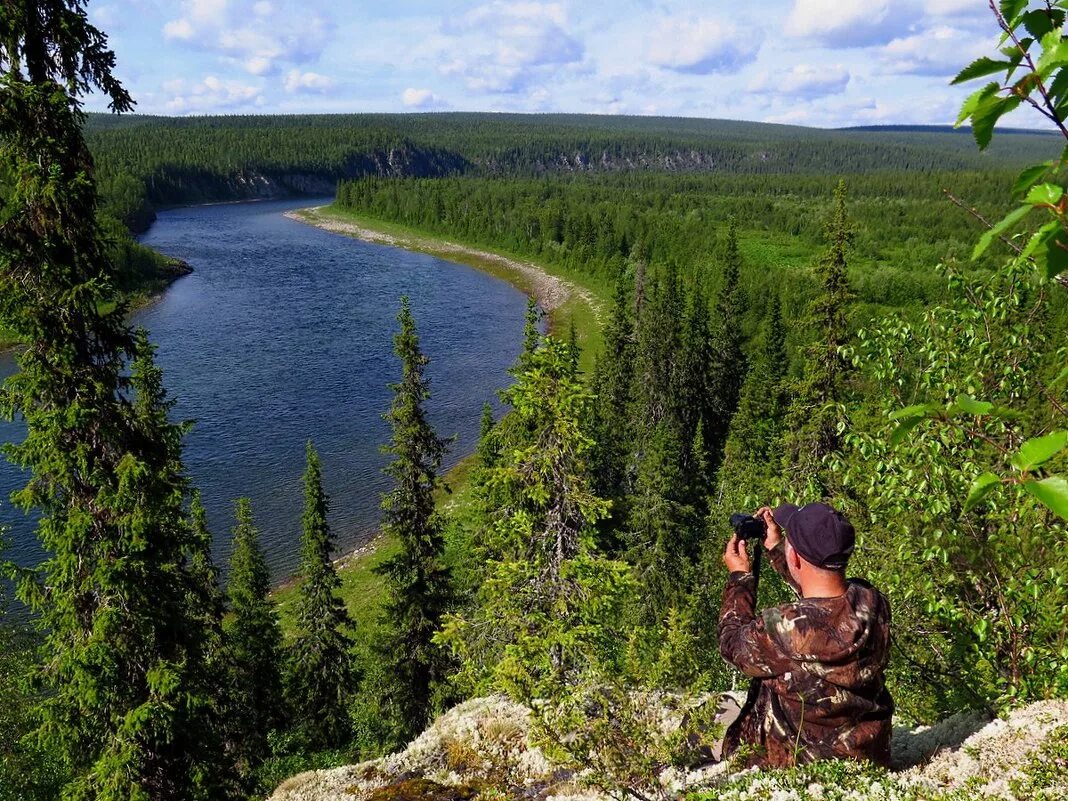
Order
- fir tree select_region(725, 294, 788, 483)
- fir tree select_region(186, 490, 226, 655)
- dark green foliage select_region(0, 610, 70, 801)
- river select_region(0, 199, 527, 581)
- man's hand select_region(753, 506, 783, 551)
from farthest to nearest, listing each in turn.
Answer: river select_region(0, 199, 527, 581)
fir tree select_region(725, 294, 788, 483)
fir tree select_region(186, 490, 226, 655)
dark green foliage select_region(0, 610, 70, 801)
man's hand select_region(753, 506, 783, 551)

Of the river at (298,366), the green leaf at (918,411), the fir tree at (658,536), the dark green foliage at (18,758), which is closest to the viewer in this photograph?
the green leaf at (918,411)

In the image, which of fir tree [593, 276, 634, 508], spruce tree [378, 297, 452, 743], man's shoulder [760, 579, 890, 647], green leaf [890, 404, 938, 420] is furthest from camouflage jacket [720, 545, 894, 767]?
fir tree [593, 276, 634, 508]

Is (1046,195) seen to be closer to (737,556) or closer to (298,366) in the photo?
(737,556)

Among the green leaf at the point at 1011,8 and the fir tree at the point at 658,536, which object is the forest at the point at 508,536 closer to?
the green leaf at the point at 1011,8

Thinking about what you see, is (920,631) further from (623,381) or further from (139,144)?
(139,144)

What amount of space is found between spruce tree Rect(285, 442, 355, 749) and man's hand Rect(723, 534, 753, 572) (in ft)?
70.7

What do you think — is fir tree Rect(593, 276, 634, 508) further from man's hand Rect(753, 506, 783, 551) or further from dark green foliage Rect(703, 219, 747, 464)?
man's hand Rect(753, 506, 783, 551)

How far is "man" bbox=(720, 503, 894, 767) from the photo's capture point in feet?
Result: 16.2

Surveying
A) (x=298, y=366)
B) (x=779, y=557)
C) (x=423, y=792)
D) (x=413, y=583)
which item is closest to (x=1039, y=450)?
(x=779, y=557)

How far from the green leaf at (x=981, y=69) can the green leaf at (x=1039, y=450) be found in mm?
990

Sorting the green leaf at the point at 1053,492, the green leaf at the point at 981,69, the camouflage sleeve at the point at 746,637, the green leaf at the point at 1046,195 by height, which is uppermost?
the green leaf at the point at 981,69

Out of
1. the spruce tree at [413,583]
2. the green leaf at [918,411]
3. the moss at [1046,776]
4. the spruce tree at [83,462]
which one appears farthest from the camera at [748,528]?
the spruce tree at [413,583]

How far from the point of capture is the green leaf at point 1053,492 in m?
1.46

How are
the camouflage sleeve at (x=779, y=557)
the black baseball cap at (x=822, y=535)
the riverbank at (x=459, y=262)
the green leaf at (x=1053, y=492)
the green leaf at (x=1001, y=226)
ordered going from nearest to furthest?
the green leaf at (x=1053, y=492) < the green leaf at (x=1001, y=226) < the black baseball cap at (x=822, y=535) < the camouflage sleeve at (x=779, y=557) < the riverbank at (x=459, y=262)
